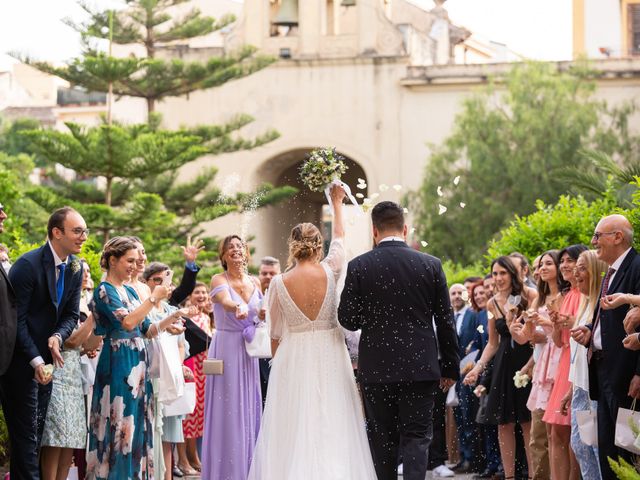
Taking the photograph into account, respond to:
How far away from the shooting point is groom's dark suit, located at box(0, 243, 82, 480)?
8852mm

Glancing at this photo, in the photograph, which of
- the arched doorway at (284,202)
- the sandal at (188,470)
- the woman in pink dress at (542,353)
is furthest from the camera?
the arched doorway at (284,202)

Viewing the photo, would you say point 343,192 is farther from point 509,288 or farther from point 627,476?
point 627,476

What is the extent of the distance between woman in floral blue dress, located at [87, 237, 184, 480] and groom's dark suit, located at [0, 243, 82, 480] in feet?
0.73

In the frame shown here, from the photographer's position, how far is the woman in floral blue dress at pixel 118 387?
367 inches

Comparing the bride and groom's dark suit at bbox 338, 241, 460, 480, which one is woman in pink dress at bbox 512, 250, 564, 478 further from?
the bride

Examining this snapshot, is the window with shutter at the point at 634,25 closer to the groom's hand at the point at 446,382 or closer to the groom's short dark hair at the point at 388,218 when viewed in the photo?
the groom's short dark hair at the point at 388,218

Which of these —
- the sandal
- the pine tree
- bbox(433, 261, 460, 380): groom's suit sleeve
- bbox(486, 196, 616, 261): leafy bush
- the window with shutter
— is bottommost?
the sandal

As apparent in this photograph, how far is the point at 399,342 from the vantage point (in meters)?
8.85

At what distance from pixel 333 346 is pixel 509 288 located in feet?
9.36

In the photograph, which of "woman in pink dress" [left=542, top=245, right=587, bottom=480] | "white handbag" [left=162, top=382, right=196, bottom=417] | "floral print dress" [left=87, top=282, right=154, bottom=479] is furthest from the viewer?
"white handbag" [left=162, top=382, right=196, bottom=417]

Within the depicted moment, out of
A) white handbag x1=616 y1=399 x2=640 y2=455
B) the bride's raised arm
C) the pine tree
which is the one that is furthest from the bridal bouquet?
the pine tree

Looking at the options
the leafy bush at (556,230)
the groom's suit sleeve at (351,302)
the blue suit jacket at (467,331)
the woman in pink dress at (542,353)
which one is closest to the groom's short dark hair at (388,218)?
the groom's suit sleeve at (351,302)

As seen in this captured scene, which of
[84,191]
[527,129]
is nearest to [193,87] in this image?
[84,191]

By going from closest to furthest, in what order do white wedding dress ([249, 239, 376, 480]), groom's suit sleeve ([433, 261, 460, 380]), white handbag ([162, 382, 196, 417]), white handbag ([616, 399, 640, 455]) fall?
1. white handbag ([616, 399, 640, 455])
2. groom's suit sleeve ([433, 261, 460, 380])
3. white wedding dress ([249, 239, 376, 480])
4. white handbag ([162, 382, 196, 417])
